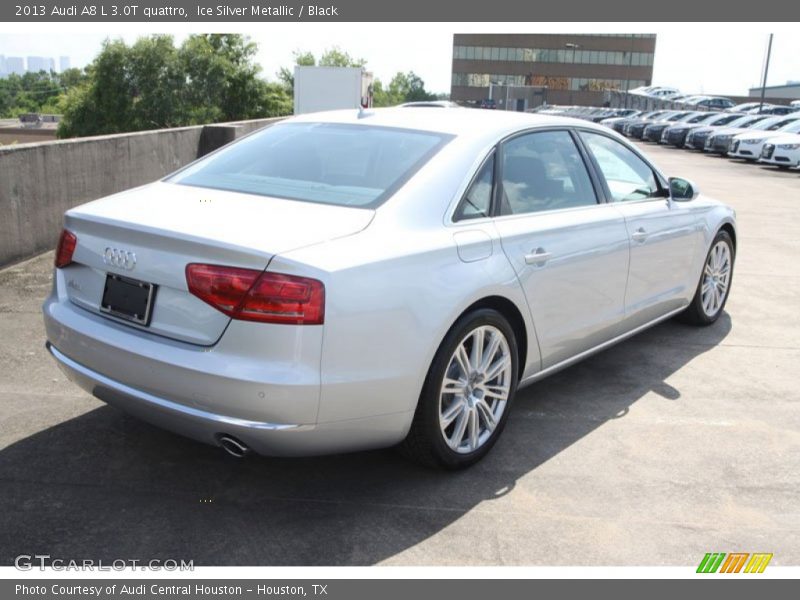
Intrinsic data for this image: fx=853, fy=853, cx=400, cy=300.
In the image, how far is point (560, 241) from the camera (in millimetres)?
4375

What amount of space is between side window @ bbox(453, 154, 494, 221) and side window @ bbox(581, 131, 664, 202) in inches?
42.1

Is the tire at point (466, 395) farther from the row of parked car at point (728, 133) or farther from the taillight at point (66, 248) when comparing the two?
the row of parked car at point (728, 133)

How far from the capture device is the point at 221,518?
3.47 m

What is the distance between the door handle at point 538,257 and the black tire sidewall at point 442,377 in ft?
1.10

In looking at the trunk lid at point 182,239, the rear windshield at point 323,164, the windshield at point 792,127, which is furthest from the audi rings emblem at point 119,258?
the windshield at point 792,127

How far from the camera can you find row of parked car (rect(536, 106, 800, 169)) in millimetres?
25188

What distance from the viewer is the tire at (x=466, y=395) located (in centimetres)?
366

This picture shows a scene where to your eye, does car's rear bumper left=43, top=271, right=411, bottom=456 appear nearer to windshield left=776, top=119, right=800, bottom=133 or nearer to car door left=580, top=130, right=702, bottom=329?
car door left=580, top=130, right=702, bottom=329

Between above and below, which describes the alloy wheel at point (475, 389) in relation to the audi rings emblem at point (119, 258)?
below

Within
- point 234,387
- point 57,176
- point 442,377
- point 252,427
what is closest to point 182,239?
point 234,387

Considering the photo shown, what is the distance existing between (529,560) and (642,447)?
1354mm

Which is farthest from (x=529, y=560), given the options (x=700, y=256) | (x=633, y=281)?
(x=700, y=256)

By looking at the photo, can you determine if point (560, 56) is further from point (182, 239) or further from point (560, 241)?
point (182, 239)
